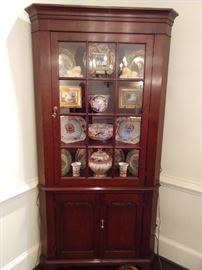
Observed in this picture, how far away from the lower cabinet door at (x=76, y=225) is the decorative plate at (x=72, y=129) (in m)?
0.39

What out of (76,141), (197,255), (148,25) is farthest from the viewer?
(197,255)

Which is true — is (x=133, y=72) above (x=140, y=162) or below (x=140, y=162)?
above

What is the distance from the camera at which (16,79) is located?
5.24 feet

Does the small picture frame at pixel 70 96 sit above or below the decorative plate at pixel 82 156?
above

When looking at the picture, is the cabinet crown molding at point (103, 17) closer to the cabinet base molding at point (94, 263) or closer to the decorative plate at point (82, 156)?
the decorative plate at point (82, 156)

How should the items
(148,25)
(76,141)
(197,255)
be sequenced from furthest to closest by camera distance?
(197,255)
(76,141)
(148,25)

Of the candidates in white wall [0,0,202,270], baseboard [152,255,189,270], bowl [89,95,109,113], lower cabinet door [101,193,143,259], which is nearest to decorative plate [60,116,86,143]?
bowl [89,95,109,113]

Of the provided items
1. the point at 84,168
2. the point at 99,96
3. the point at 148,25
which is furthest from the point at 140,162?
the point at 148,25

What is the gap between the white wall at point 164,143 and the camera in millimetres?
1572

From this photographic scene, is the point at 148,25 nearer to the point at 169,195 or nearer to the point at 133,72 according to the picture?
the point at 133,72

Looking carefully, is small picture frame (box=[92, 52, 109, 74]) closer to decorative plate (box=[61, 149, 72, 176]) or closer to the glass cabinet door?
the glass cabinet door

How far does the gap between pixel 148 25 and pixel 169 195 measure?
129 centimetres

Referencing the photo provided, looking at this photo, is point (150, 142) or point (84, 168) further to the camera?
point (84, 168)

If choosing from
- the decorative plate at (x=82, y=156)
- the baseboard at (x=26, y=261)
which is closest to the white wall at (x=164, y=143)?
the baseboard at (x=26, y=261)
